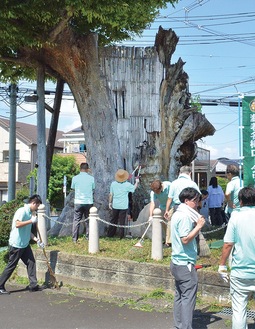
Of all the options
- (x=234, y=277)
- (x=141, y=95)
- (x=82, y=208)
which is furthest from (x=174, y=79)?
(x=234, y=277)

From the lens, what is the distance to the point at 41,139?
13.7 meters

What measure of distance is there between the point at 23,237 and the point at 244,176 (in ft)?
14.7

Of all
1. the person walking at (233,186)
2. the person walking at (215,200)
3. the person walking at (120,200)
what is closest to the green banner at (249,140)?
the person walking at (233,186)

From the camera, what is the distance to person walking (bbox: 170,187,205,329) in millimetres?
5574

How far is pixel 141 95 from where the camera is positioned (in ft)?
45.1

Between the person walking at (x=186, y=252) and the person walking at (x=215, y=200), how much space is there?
8692 mm

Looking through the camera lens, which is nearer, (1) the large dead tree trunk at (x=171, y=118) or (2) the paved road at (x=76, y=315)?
(2) the paved road at (x=76, y=315)

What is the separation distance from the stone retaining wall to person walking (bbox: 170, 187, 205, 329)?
1.83 meters

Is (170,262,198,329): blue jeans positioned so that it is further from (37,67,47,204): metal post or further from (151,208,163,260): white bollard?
(37,67,47,204): metal post

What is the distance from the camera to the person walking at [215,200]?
46.7ft

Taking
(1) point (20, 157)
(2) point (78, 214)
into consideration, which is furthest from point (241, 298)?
(1) point (20, 157)

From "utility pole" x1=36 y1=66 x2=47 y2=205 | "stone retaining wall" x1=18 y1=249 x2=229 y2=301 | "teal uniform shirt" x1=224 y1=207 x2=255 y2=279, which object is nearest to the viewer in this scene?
"teal uniform shirt" x1=224 y1=207 x2=255 y2=279

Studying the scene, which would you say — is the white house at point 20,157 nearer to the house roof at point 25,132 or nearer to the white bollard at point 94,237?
the house roof at point 25,132

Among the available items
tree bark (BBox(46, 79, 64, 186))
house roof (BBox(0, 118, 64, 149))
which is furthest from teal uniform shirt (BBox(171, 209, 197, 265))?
house roof (BBox(0, 118, 64, 149))
